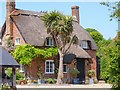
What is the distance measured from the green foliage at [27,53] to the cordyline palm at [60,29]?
179cm

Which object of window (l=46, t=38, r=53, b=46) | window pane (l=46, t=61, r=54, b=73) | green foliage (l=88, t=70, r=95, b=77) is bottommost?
green foliage (l=88, t=70, r=95, b=77)

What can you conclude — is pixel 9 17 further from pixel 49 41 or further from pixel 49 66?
pixel 49 66

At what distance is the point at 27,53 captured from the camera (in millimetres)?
45562

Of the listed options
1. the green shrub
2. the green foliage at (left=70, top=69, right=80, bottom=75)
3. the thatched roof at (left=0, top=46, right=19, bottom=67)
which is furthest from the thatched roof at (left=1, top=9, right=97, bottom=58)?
the thatched roof at (left=0, top=46, right=19, bottom=67)

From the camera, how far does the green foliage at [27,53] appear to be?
4538 cm

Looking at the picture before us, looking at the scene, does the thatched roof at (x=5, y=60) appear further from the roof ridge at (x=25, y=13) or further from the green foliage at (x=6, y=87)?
the roof ridge at (x=25, y=13)

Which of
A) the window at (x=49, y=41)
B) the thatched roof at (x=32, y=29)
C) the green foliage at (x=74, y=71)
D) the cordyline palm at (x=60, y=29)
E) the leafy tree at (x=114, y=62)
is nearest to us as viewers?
the leafy tree at (x=114, y=62)

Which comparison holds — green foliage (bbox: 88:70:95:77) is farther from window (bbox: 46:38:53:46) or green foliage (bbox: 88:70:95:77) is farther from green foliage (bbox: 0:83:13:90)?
green foliage (bbox: 0:83:13:90)

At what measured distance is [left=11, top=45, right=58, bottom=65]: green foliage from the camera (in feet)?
149

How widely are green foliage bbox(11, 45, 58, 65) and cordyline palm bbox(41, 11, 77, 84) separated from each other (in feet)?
5.87

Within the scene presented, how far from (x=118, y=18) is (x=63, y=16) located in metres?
28.6

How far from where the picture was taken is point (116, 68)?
16188 mm

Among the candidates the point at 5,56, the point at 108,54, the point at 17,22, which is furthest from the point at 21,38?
the point at 108,54

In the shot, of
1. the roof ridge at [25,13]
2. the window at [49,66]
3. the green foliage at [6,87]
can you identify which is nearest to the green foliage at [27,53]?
the window at [49,66]
